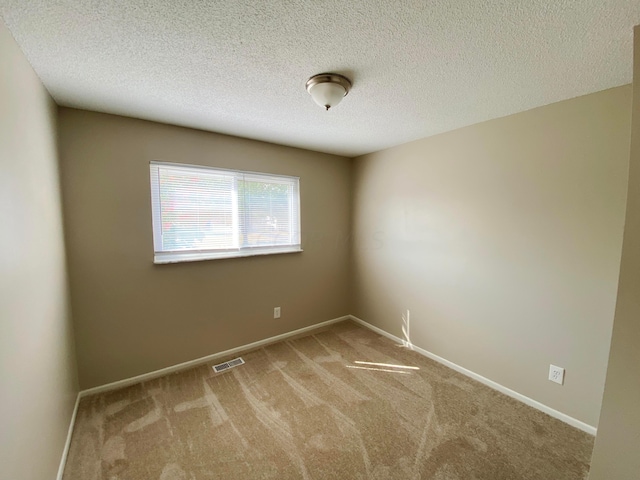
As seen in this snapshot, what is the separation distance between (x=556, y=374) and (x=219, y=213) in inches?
123

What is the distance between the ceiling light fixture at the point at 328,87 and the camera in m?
1.46

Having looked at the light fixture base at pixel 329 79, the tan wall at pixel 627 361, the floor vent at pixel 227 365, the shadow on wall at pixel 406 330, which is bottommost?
the floor vent at pixel 227 365

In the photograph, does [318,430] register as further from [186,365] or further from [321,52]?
[321,52]

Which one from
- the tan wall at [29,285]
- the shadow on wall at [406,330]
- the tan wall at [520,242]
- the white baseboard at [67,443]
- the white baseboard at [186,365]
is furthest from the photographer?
the shadow on wall at [406,330]

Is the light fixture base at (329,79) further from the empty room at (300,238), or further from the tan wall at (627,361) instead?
the tan wall at (627,361)

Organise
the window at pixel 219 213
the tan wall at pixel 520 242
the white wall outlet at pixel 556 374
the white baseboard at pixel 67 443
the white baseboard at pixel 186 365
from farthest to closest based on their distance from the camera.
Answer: the window at pixel 219 213 → the white baseboard at pixel 186 365 → the white wall outlet at pixel 556 374 → the tan wall at pixel 520 242 → the white baseboard at pixel 67 443

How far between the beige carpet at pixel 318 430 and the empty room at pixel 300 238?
0.05 feet

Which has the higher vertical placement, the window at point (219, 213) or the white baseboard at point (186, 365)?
the window at point (219, 213)

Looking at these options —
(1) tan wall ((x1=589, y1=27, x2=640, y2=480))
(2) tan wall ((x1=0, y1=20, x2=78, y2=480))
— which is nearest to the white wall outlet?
(1) tan wall ((x1=589, y1=27, x2=640, y2=480))

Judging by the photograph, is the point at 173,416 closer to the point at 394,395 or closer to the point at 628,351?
the point at 394,395

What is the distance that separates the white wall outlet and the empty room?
1 cm

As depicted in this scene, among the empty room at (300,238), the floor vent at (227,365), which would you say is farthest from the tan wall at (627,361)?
the floor vent at (227,365)

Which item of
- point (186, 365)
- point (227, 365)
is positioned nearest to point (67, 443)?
point (186, 365)

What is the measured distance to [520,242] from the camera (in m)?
1.99
